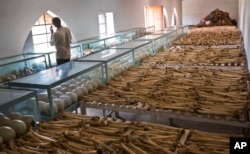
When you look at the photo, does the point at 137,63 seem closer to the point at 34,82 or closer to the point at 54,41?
the point at 54,41

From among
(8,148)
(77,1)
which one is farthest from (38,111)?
(77,1)

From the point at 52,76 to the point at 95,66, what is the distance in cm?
77

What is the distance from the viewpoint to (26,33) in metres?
6.63

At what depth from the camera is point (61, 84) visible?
3533 mm

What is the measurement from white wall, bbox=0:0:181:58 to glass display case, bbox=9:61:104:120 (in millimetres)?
2689

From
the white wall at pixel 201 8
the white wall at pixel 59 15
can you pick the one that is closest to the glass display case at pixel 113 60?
the white wall at pixel 59 15

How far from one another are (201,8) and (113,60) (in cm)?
2036

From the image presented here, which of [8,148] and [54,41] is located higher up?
[54,41]

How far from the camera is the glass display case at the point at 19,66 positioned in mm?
5102

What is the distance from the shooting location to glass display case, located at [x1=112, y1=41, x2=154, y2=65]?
19.4 ft

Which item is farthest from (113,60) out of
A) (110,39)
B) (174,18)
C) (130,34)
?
(174,18)

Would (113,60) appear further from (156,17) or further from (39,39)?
(156,17)

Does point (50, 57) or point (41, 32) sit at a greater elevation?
point (41, 32)

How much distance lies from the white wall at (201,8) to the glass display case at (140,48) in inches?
691
